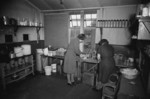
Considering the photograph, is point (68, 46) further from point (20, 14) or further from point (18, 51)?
point (20, 14)

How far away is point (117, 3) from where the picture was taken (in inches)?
153

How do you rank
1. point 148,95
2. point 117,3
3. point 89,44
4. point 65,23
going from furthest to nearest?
point 65,23, point 89,44, point 117,3, point 148,95

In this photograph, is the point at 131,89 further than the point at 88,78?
No

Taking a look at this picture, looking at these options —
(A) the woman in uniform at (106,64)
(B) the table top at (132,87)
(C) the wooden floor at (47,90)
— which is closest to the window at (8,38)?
(C) the wooden floor at (47,90)

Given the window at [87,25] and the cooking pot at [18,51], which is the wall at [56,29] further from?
the cooking pot at [18,51]

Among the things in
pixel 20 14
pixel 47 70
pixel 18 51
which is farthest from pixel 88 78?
pixel 20 14

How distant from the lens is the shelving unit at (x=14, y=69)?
3.29 m

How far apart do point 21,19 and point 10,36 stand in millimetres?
860

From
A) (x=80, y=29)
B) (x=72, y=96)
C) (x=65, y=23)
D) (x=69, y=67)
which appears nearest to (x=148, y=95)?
(x=72, y=96)

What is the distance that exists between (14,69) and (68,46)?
1.90m

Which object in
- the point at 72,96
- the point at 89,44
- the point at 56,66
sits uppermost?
the point at 89,44

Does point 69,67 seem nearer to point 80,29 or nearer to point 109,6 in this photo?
point 80,29

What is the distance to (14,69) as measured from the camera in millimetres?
3650

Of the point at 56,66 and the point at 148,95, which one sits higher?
the point at 148,95
